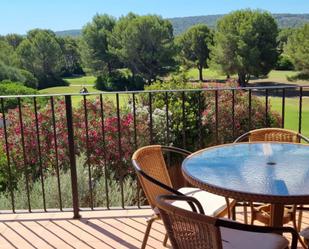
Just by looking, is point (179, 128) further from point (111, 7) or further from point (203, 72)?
point (111, 7)

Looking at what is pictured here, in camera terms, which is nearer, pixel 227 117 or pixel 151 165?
pixel 151 165

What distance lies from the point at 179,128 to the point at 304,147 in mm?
5951

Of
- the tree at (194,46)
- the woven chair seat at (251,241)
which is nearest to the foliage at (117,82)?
the tree at (194,46)

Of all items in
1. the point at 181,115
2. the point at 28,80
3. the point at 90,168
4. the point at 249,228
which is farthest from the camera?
the point at 28,80

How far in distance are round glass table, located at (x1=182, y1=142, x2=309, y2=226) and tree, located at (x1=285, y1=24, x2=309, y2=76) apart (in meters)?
36.1

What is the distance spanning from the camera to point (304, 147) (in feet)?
8.63

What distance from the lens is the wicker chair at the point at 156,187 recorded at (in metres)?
2.30

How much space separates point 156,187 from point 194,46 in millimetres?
48739

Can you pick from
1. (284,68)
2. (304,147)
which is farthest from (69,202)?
(284,68)

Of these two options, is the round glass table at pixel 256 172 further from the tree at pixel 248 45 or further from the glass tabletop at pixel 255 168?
the tree at pixel 248 45

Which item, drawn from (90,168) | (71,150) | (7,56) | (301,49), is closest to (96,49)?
(7,56)

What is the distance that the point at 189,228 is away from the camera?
1637mm

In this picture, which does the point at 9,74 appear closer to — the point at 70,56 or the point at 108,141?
the point at 70,56

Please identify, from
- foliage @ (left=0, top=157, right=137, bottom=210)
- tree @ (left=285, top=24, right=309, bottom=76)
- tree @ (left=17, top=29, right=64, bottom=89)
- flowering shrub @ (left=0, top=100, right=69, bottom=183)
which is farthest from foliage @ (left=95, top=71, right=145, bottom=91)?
foliage @ (left=0, top=157, right=137, bottom=210)
